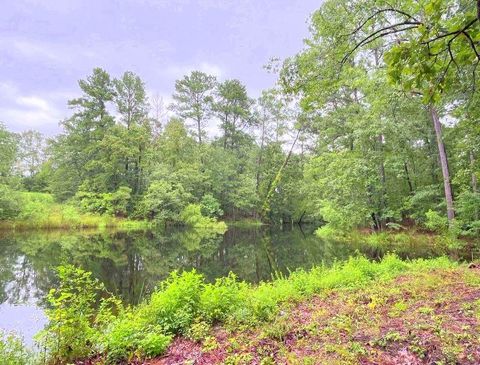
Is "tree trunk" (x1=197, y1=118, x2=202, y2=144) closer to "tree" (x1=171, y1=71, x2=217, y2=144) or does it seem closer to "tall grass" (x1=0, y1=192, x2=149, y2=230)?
"tree" (x1=171, y1=71, x2=217, y2=144)

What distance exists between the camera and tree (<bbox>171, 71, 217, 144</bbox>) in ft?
124

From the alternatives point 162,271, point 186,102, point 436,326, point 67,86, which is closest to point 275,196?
point 186,102

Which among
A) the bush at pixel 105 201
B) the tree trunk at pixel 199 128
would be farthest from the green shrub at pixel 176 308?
the tree trunk at pixel 199 128

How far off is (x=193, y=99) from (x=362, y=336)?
37321 mm

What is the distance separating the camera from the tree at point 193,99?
37.7 meters

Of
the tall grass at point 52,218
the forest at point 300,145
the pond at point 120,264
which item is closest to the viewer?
the forest at point 300,145

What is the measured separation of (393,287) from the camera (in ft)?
18.9

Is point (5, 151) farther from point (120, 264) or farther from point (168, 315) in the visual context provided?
point (168, 315)

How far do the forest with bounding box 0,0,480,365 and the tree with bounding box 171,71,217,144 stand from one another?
17cm

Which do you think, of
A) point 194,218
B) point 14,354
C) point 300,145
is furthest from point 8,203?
point 300,145

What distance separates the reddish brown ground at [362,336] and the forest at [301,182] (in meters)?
0.03

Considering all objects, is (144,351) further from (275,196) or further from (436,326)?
(275,196)

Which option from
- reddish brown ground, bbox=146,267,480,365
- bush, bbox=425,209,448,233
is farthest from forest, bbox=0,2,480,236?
reddish brown ground, bbox=146,267,480,365

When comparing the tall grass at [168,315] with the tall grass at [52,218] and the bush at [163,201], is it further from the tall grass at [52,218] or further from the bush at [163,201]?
the bush at [163,201]
